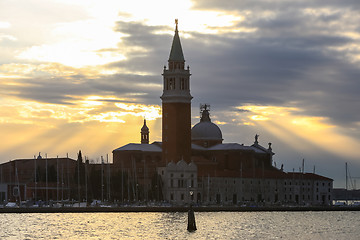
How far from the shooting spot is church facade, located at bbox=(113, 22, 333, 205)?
145750 mm

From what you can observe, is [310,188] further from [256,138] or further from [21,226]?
[21,226]

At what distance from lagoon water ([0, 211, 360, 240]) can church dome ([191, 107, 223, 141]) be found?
177 feet

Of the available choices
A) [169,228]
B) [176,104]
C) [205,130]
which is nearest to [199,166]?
[205,130]

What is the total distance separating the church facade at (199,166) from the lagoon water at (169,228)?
35.8 meters

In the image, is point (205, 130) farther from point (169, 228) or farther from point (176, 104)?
point (169, 228)

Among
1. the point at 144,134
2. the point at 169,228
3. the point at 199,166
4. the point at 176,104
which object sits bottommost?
the point at 169,228

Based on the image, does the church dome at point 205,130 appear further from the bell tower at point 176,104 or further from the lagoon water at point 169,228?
the lagoon water at point 169,228

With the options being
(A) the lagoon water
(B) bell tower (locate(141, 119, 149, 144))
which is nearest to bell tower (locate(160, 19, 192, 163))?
(B) bell tower (locate(141, 119, 149, 144))

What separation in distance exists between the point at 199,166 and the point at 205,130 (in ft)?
35.4

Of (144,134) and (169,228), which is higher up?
(144,134)

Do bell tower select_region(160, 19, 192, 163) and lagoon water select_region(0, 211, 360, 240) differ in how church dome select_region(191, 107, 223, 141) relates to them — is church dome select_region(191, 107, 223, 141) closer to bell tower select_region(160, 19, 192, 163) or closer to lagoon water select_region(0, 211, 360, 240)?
bell tower select_region(160, 19, 192, 163)

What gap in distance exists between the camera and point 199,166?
515 ft

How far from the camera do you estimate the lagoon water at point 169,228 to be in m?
82.1

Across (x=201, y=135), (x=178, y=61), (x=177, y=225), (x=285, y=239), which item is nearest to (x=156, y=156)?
(x=201, y=135)
